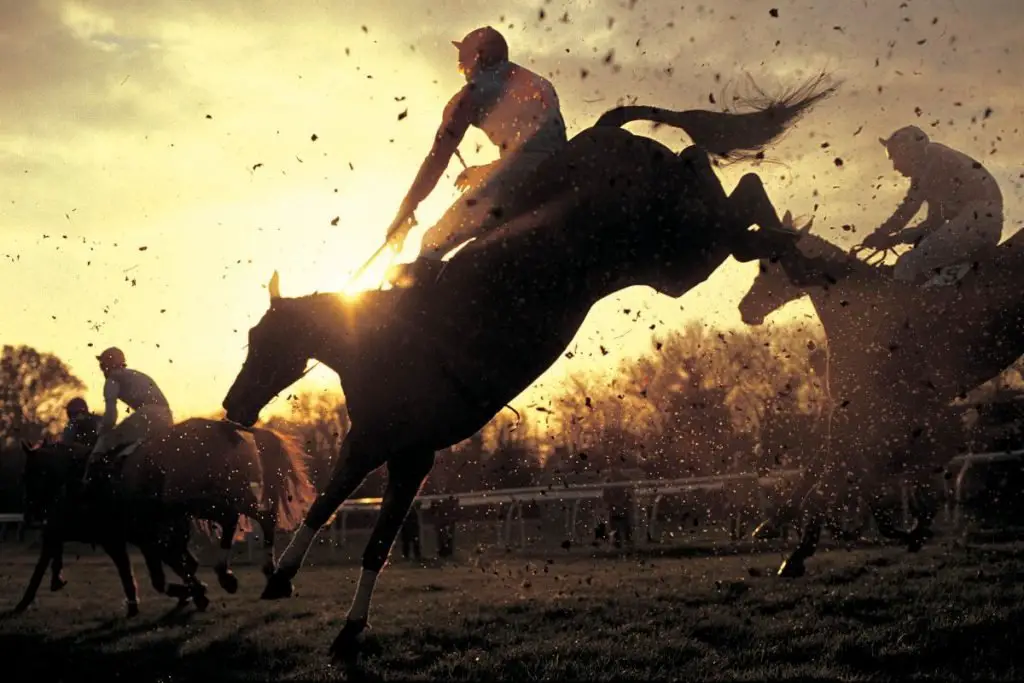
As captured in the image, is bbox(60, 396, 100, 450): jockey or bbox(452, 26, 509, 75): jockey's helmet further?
Result: bbox(60, 396, 100, 450): jockey

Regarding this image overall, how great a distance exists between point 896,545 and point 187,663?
8.83 m

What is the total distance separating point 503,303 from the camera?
512 cm

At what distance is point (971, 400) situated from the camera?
10508 mm

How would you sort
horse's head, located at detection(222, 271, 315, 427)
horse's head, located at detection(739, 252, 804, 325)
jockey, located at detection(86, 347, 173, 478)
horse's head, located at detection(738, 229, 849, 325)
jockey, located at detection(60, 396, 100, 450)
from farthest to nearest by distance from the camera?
jockey, located at detection(60, 396, 100, 450)
jockey, located at detection(86, 347, 173, 478)
horse's head, located at detection(739, 252, 804, 325)
horse's head, located at detection(738, 229, 849, 325)
horse's head, located at detection(222, 271, 315, 427)

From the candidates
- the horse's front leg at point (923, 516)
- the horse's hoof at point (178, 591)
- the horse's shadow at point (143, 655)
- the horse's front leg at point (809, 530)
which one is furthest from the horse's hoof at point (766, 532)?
the horse's hoof at point (178, 591)

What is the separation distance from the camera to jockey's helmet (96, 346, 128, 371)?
33.7 ft

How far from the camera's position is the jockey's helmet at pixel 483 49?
200 inches

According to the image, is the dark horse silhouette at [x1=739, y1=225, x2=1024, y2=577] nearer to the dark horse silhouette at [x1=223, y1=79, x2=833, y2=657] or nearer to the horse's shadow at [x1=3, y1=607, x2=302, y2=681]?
the dark horse silhouette at [x1=223, y1=79, x2=833, y2=657]

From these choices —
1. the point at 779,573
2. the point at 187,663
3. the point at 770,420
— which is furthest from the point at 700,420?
the point at 187,663

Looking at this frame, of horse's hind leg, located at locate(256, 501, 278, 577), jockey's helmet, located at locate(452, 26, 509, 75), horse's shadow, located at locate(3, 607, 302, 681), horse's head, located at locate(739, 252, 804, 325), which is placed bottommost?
horse's shadow, located at locate(3, 607, 302, 681)

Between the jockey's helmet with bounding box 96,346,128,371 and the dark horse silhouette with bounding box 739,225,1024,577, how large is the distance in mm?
6731

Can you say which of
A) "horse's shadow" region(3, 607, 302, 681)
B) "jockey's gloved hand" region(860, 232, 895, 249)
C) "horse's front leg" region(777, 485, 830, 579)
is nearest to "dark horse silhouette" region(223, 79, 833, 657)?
"horse's shadow" region(3, 607, 302, 681)

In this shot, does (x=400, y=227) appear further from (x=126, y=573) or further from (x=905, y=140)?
(x=126, y=573)

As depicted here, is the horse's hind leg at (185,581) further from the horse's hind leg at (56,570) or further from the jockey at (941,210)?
the jockey at (941,210)
